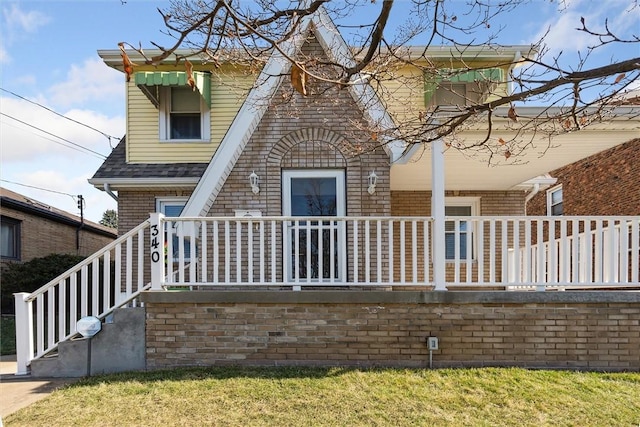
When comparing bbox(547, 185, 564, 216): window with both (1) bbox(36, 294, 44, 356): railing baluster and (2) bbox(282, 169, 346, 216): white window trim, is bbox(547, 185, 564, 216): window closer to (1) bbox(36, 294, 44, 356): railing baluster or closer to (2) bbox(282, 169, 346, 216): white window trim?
(2) bbox(282, 169, 346, 216): white window trim

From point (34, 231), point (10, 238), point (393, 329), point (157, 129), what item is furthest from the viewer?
point (34, 231)

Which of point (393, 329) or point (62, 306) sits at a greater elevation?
point (62, 306)

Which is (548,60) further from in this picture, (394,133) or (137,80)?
(137,80)

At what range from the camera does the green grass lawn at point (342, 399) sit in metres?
3.76

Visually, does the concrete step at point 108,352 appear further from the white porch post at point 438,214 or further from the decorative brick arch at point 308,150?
the white porch post at point 438,214

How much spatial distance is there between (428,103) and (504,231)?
4.95m

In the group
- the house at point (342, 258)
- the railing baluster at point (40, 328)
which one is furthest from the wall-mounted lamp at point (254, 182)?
the railing baluster at point (40, 328)

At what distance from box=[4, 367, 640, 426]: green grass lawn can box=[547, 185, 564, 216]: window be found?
10.3 metres

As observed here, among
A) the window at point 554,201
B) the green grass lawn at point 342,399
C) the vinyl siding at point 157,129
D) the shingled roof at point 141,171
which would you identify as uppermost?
the vinyl siding at point 157,129

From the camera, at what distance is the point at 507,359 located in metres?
5.04

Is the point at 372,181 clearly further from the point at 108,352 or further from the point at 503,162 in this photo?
the point at 108,352

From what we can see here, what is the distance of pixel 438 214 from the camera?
533cm

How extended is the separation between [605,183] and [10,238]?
19.9 m

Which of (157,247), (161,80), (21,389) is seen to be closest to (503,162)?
(157,247)
